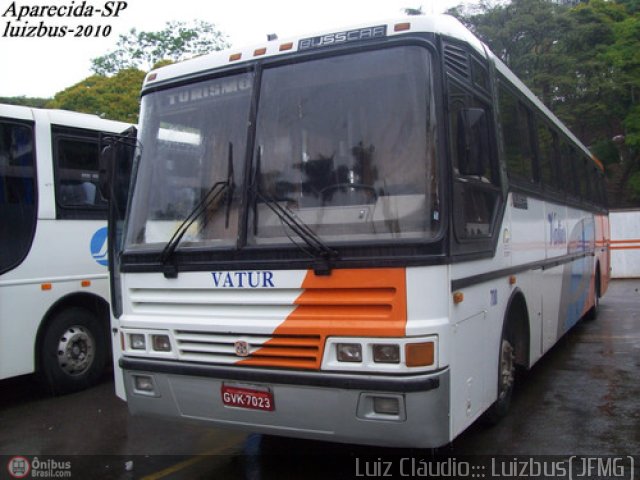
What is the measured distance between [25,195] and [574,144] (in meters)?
7.65

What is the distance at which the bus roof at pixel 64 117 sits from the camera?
23.0ft

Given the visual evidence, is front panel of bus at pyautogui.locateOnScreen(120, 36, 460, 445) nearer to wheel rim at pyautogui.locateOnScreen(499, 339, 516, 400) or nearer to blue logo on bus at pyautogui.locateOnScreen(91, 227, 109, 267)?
wheel rim at pyautogui.locateOnScreen(499, 339, 516, 400)

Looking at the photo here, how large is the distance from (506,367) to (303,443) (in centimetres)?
186

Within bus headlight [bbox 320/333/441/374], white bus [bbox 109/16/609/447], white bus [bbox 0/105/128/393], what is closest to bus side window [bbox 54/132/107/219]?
white bus [bbox 0/105/128/393]

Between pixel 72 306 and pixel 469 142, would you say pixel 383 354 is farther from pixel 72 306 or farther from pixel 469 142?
pixel 72 306

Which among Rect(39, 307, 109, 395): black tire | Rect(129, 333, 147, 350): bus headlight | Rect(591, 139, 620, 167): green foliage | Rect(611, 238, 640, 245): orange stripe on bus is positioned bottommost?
Rect(39, 307, 109, 395): black tire

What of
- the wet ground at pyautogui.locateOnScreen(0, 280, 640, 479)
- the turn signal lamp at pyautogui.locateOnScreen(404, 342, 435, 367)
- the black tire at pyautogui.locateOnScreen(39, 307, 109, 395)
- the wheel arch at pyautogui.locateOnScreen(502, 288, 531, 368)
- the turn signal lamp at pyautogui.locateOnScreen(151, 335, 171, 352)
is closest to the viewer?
the turn signal lamp at pyautogui.locateOnScreen(404, 342, 435, 367)

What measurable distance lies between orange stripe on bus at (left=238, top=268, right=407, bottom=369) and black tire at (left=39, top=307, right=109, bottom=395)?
4091 mm

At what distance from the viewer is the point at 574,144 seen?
959 centimetres

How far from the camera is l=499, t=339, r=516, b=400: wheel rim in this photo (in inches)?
207

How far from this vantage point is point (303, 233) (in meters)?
3.95

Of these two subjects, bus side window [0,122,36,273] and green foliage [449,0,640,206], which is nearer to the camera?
bus side window [0,122,36,273]

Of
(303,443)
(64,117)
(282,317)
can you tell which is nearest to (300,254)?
(282,317)

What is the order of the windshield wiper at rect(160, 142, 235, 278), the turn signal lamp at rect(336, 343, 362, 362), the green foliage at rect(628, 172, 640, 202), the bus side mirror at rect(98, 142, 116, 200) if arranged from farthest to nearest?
the green foliage at rect(628, 172, 640, 202) → the bus side mirror at rect(98, 142, 116, 200) → the windshield wiper at rect(160, 142, 235, 278) → the turn signal lamp at rect(336, 343, 362, 362)
